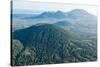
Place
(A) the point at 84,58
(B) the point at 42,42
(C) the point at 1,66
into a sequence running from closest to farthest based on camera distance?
(C) the point at 1,66 → (B) the point at 42,42 → (A) the point at 84,58

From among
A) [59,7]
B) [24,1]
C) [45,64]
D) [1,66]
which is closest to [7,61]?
Answer: [1,66]

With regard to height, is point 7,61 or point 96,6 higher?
point 96,6

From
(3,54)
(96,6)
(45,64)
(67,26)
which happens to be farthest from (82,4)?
(3,54)

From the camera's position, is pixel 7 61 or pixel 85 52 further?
pixel 85 52

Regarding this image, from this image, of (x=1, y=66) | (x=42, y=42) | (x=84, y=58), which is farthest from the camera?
→ (x=84, y=58)

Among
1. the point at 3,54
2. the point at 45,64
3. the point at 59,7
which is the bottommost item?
the point at 45,64

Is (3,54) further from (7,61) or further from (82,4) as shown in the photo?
(82,4)

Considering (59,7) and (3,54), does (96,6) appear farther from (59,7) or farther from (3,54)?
(3,54)
